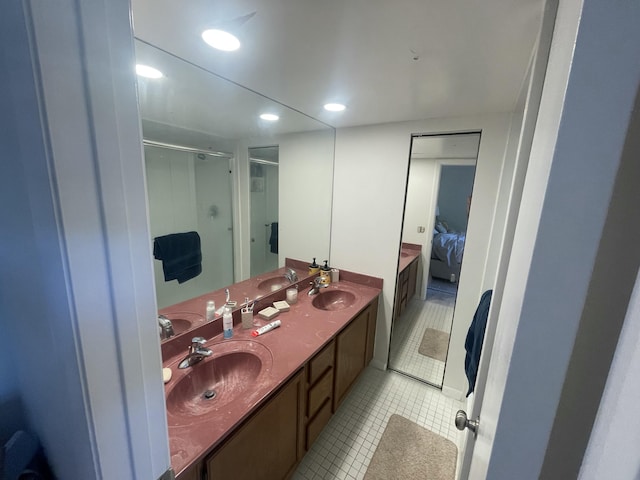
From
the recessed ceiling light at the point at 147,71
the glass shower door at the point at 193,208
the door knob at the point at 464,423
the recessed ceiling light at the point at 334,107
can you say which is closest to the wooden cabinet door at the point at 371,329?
the glass shower door at the point at 193,208

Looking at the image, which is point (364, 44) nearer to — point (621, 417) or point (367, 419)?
point (621, 417)

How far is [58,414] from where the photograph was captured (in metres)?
0.49

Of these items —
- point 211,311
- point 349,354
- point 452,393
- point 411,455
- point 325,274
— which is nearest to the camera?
point 211,311

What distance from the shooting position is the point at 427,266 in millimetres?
3549

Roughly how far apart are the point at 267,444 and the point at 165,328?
731mm

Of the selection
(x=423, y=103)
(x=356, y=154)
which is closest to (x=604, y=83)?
(x=423, y=103)

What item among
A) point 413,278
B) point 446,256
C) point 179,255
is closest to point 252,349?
point 179,255

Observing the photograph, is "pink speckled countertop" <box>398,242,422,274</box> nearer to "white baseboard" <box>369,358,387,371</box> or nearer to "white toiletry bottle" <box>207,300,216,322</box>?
"white baseboard" <box>369,358,387,371</box>

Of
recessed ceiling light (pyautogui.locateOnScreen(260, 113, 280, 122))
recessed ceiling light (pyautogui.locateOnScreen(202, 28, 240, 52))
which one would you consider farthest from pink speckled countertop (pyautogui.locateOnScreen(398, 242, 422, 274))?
recessed ceiling light (pyautogui.locateOnScreen(202, 28, 240, 52))

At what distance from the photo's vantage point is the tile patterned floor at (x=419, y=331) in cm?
235

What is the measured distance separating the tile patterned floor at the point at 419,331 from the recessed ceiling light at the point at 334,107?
7.49 feet

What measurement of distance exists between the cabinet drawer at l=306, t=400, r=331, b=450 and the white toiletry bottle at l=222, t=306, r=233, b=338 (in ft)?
2.32

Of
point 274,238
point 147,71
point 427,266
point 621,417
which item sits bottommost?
point 427,266

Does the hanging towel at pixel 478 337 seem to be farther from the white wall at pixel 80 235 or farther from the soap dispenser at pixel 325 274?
the white wall at pixel 80 235
